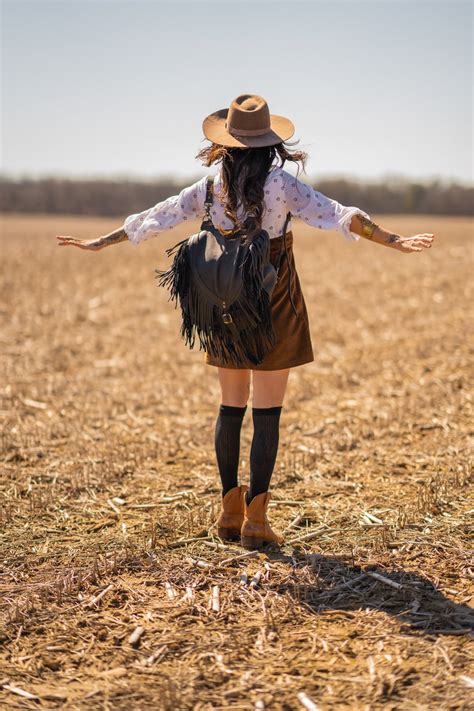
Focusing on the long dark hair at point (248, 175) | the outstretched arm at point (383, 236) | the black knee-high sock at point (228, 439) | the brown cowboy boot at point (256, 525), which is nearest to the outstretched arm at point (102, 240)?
the long dark hair at point (248, 175)

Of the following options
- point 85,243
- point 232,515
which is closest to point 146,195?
point 85,243

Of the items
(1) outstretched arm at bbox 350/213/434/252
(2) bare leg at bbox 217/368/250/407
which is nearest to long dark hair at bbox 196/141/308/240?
(1) outstretched arm at bbox 350/213/434/252

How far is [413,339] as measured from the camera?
10.0 m

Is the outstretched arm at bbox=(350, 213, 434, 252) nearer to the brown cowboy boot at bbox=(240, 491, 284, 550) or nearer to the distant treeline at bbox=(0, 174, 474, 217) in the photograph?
the brown cowboy boot at bbox=(240, 491, 284, 550)

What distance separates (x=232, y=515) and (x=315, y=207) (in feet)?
5.17

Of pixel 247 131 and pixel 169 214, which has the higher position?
pixel 247 131

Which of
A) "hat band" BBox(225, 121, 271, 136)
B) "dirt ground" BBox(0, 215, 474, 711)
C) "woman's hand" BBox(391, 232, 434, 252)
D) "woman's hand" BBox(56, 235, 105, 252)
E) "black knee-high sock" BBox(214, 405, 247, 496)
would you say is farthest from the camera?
"woman's hand" BBox(56, 235, 105, 252)

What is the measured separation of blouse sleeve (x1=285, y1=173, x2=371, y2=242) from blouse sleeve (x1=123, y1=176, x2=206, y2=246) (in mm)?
409

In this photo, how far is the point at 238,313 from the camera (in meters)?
3.90

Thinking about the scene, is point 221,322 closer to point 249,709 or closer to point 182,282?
point 182,282

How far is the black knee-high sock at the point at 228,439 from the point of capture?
4.31 m

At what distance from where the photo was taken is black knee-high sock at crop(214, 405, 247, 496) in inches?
170

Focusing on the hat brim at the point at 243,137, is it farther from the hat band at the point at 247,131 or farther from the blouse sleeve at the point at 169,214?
the blouse sleeve at the point at 169,214

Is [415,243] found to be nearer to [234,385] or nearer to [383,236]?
[383,236]
